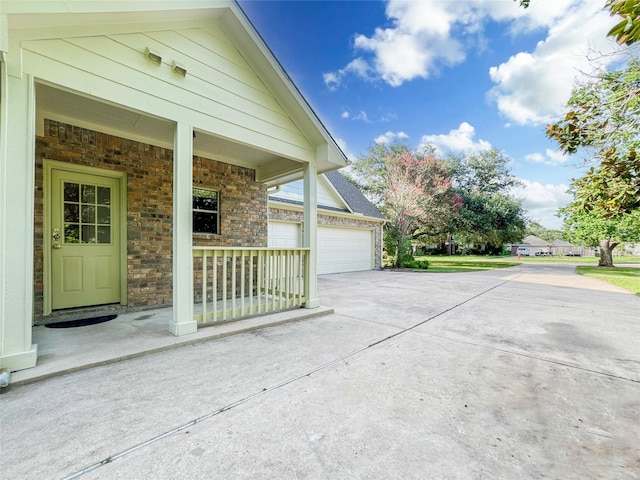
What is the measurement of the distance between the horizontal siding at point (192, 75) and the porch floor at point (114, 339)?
8.42 feet

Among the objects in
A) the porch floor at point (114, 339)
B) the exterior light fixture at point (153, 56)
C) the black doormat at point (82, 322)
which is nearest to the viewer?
the porch floor at point (114, 339)

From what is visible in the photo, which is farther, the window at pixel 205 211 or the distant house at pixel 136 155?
the window at pixel 205 211

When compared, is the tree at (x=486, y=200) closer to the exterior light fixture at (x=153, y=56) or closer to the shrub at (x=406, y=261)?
the shrub at (x=406, y=261)

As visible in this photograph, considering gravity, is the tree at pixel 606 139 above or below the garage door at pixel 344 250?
above

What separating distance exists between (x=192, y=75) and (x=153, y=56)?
17.2 inches

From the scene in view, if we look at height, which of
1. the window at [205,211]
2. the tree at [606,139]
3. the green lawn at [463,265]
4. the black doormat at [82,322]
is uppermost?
the tree at [606,139]

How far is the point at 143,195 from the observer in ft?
14.9

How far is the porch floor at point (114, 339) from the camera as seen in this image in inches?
97.4

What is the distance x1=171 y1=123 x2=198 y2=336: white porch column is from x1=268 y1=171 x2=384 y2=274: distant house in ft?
17.0

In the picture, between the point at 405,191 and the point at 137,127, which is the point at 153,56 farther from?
the point at 405,191

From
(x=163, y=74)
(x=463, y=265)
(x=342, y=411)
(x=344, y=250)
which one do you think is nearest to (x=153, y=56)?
(x=163, y=74)

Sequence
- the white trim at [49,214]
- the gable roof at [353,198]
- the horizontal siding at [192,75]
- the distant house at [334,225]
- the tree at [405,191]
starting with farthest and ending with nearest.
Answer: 1. the tree at [405,191]
2. the gable roof at [353,198]
3. the distant house at [334,225]
4. the white trim at [49,214]
5. the horizontal siding at [192,75]

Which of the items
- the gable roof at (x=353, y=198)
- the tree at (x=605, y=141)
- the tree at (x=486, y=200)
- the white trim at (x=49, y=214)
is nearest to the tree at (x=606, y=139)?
the tree at (x=605, y=141)

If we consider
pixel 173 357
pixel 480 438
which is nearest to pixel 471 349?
pixel 480 438
